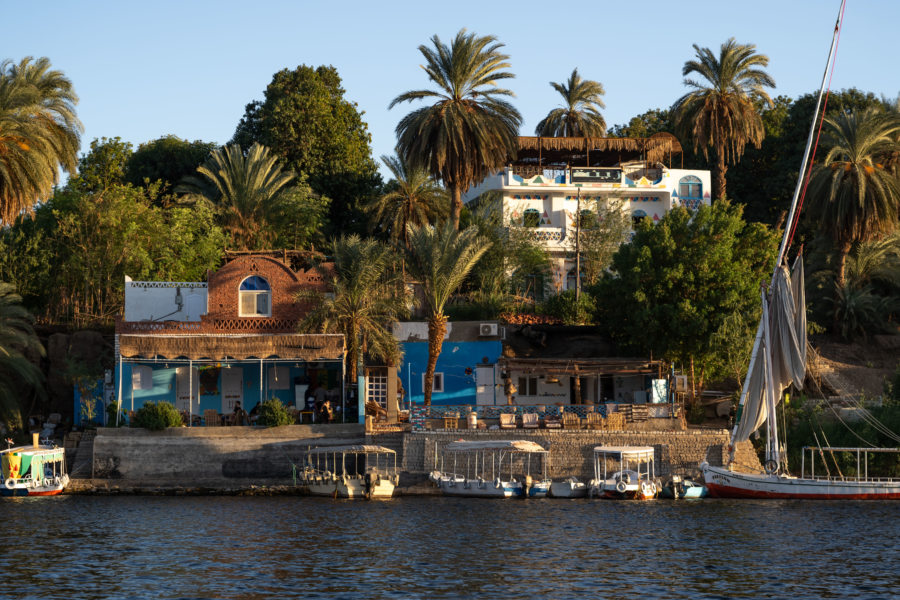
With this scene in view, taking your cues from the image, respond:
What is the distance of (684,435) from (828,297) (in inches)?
728

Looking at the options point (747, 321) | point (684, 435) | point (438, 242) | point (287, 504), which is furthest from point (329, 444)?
point (747, 321)

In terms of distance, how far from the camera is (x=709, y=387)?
52969mm

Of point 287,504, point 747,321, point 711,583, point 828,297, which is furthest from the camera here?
point 828,297

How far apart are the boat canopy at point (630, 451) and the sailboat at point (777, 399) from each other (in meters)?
2.25

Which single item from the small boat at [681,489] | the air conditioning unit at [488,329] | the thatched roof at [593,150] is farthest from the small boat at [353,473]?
the thatched roof at [593,150]

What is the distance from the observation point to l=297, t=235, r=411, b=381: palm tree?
4791 cm

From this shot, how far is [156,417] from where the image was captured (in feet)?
146

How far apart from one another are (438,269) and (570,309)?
9.68 meters

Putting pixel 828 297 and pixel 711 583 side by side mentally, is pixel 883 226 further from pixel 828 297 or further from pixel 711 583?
pixel 711 583

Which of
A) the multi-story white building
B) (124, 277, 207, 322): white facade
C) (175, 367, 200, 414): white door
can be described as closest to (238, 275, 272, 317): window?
(124, 277, 207, 322): white facade

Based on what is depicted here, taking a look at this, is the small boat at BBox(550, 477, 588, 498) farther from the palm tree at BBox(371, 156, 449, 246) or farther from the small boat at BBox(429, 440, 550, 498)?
the palm tree at BBox(371, 156, 449, 246)

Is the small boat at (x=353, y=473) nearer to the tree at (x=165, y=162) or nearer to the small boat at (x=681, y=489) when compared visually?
the small boat at (x=681, y=489)

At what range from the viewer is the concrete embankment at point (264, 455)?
43562 mm

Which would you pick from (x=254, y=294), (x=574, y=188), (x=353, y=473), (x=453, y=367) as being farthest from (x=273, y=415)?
(x=574, y=188)
